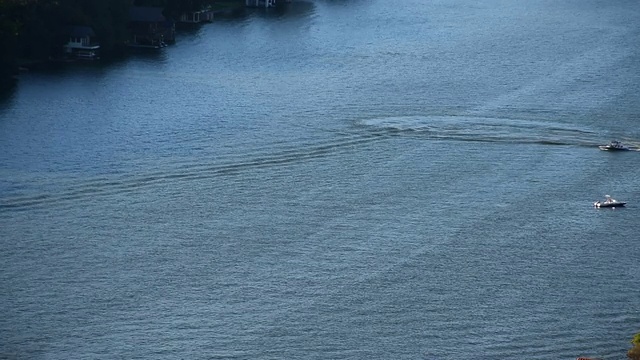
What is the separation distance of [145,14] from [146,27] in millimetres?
252

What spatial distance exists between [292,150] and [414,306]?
208 inches

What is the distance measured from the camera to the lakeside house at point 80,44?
74.0 ft

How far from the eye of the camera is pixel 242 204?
1475cm

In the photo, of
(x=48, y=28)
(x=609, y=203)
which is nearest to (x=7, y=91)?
(x=48, y=28)

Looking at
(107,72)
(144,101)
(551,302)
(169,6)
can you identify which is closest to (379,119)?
(144,101)

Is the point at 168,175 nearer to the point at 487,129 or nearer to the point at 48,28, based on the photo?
the point at 487,129

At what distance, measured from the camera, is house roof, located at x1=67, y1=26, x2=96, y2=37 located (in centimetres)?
2250

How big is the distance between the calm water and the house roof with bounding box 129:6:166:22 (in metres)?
1.04

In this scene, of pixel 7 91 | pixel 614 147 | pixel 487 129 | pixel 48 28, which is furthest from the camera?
pixel 48 28

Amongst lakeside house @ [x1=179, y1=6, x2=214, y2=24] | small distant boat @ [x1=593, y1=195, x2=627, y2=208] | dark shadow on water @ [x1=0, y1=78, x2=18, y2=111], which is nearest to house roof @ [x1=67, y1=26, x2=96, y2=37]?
dark shadow on water @ [x1=0, y1=78, x2=18, y2=111]

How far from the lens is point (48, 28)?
22.2m

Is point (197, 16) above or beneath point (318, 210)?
above

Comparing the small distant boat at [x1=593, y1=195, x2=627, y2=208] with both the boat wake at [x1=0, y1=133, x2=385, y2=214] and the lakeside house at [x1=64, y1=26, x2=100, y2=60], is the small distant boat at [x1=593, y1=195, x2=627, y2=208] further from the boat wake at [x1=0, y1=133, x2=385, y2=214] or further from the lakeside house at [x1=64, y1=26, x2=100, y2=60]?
the lakeside house at [x1=64, y1=26, x2=100, y2=60]

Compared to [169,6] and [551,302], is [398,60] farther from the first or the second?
[551,302]
